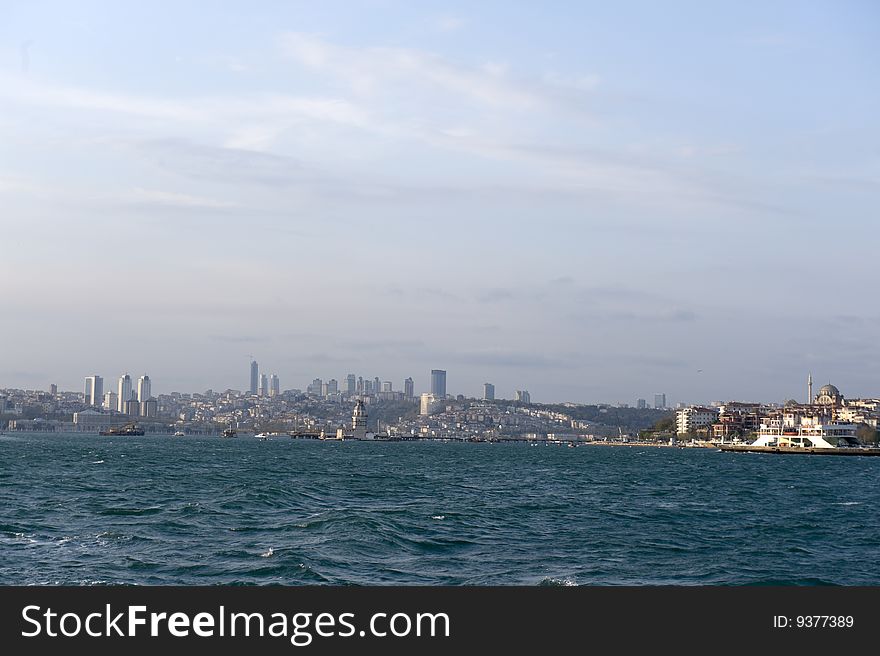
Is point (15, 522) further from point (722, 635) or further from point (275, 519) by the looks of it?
point (722, 635)

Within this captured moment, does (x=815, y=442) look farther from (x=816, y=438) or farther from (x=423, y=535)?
(x=423, y=535)

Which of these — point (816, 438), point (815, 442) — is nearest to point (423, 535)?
point (815, 442)

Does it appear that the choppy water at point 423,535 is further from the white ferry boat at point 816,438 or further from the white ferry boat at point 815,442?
the white ferry boat at point 816,438

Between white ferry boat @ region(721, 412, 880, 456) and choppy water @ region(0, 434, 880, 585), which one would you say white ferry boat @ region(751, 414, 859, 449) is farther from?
choppy water @ region(0, 434, 880, 585)

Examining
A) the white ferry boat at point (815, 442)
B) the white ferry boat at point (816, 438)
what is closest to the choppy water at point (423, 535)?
the white ferry boat at point (815, 442)

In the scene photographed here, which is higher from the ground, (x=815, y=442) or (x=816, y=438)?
(x=816, y=438)

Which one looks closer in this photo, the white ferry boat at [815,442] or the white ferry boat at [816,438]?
the white ferry boat at [815,442]

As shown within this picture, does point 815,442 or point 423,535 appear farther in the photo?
point 815,442

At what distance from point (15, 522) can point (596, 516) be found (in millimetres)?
21313

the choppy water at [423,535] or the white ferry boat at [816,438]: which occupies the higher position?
the choppy water at [423,535]

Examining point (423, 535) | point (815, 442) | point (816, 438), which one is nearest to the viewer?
point (423, 535)

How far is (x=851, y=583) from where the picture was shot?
2466 centimetres

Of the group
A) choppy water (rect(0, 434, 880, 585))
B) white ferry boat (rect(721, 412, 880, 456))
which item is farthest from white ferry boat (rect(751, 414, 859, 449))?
choppy water (rect(0, 434, 880, 585))

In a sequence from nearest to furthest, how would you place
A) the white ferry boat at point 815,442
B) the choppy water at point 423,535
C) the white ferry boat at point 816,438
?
the choppy water at point 423,535 < the white ferry boat at point 815,442 < the white ferry boat at point 816,438
